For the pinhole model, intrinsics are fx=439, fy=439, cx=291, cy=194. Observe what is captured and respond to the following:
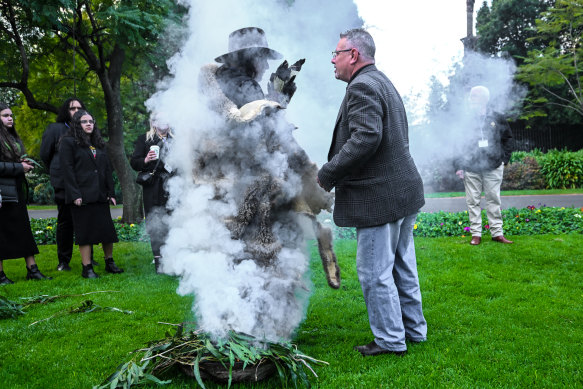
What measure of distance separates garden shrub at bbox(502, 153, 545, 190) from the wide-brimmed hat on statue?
58.0 ft

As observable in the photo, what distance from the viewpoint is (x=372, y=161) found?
3150 mm

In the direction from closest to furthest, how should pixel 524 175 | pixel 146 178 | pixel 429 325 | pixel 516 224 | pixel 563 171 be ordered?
pixel 429 325 → pixel 146 178 → pixel 516 224 → pixel 563 171 → pixel 524 175

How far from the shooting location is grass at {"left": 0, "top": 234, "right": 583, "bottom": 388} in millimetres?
2949

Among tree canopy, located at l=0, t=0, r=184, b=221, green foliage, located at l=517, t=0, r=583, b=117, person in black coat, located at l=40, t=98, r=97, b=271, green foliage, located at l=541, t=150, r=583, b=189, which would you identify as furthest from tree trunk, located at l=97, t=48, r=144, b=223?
green foliage, located at l=541, t=150, r=583, b=189

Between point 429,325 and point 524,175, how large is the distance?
55.2ft

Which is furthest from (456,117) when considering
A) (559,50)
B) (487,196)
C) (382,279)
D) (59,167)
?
(559,50)

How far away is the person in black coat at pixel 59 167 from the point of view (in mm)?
6250

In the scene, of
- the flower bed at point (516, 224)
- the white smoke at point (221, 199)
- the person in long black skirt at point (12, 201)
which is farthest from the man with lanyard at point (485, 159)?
the person in long black skirt at point (12, 201)

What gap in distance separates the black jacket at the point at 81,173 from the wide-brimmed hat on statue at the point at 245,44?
3710 mm

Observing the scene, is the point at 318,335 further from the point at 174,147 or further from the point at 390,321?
the point at 174,147

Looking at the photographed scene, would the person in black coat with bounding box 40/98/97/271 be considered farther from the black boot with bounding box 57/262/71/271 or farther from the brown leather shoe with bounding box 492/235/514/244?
the brown leather shoe with bounding box 492/235/514/244

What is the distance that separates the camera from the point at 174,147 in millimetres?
3596

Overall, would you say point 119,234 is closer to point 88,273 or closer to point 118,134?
point 118,134

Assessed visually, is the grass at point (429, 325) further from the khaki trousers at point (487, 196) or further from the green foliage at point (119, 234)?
the green foliage at point (119, 234)
